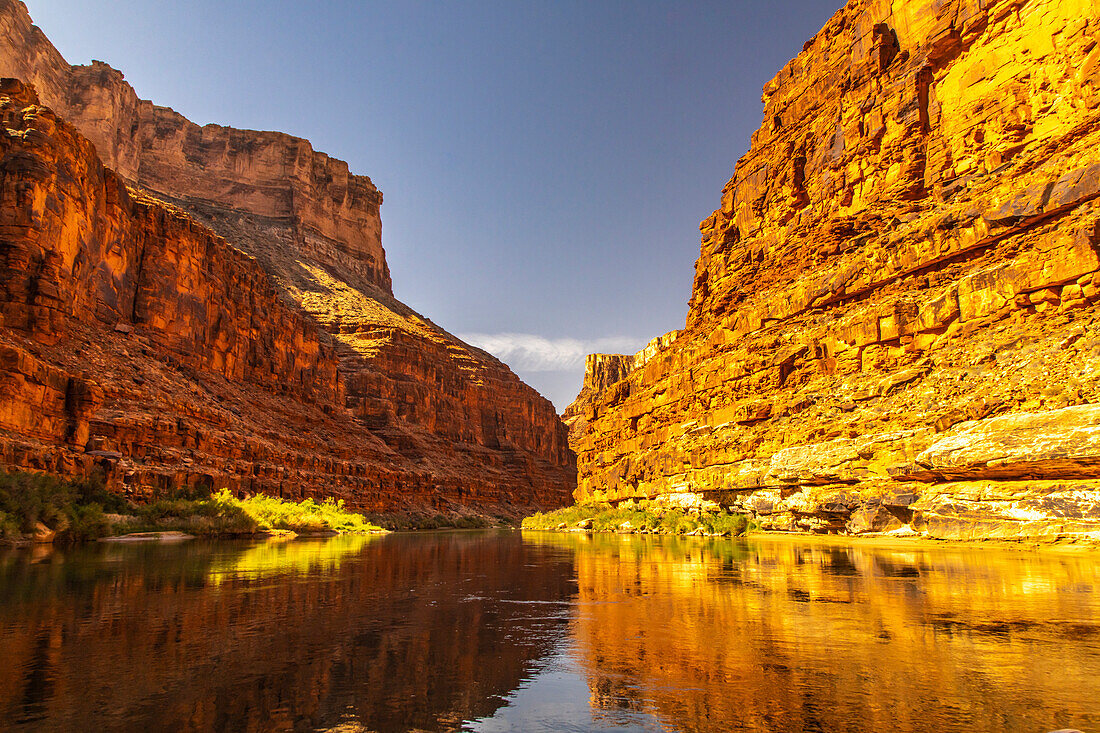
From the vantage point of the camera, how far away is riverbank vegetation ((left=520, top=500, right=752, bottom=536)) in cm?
2877

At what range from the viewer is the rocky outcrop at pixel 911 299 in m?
18.0

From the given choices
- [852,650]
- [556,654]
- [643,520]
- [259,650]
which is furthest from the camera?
[643,520]

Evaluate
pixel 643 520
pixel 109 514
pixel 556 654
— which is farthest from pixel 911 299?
pixel 109 514

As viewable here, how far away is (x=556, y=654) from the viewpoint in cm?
514

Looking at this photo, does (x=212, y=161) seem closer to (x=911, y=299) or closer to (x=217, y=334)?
(x=217, y=334)

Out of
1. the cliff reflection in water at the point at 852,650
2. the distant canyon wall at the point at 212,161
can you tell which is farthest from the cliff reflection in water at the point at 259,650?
the distant canyon wall at the point at 212,161

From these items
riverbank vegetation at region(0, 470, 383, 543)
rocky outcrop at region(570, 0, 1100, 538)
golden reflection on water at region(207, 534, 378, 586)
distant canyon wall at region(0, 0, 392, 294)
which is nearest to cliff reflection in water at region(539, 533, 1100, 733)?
golden reflection on water at region(207, 534, 378, 586)

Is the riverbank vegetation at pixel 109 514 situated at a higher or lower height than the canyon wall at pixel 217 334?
lower

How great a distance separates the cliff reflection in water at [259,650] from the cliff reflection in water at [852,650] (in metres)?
0.94

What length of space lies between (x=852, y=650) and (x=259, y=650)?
4997 millimetres

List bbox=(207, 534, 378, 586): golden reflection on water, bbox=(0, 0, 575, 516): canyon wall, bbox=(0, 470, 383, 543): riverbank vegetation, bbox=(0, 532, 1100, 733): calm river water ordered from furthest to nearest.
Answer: bbox=(0, 0, 575, 516): canyon wall → bbox=(0, 470, 383, 543): riverbank vegetation → bbox=(207, 534, 378, 586): golden reflection on water → bbox=(0, 532, 1100, 733): calm river water

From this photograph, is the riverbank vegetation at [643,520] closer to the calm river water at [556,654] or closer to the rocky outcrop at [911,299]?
the rocky outcrop at [911,299]

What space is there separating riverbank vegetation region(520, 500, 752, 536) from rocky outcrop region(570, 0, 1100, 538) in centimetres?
150

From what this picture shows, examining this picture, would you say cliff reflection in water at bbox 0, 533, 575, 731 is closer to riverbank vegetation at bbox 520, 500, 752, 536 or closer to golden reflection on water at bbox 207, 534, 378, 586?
golden reflection on water at bbox 207, 534, 378, 586
